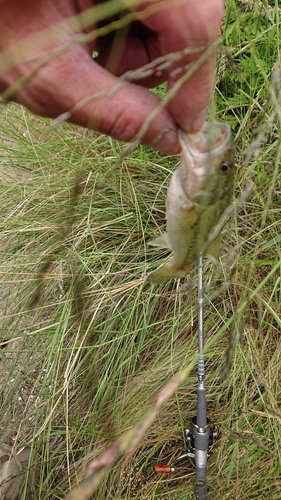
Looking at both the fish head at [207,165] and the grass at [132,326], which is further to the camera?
the grass at [132,326]

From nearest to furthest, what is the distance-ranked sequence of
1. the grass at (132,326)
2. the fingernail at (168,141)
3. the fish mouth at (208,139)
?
the fish mouth at (208,139) → the fingernail at (168,141) → the grass at (132,326)

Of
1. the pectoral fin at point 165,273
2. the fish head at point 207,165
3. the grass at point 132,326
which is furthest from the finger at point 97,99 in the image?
the grass at point 132,326

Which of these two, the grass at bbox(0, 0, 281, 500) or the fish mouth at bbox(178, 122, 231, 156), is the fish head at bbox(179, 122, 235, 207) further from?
the grass at bbox(0, 0, 281, 500)

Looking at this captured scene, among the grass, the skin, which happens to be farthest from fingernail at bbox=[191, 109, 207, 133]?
the grass

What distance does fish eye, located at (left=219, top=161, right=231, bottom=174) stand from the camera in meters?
0.74

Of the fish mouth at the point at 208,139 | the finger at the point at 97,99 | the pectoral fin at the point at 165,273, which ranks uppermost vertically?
the finger at the point at 97,99

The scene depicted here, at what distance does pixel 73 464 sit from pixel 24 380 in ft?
1.18

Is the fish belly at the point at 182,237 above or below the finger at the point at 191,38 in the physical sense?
below

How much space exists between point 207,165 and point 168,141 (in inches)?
5.6

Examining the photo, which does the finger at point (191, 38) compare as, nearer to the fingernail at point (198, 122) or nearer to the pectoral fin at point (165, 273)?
the fingernail at point (198, 122)

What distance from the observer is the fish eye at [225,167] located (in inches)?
29.2

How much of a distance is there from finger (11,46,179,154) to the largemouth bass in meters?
0.06

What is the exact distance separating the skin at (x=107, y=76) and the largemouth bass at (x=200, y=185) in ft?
0.19

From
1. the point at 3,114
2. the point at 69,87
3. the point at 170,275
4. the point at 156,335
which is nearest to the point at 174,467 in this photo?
the point at 156,335
